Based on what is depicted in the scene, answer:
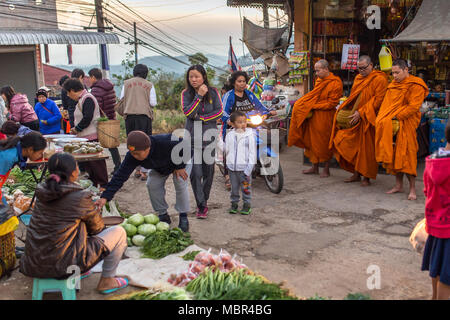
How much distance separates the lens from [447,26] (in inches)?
300

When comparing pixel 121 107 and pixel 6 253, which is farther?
pixel 121 107

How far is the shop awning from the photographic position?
24.8 ft

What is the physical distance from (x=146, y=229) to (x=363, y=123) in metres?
4.02

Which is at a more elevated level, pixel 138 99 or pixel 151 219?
pixel 138 99

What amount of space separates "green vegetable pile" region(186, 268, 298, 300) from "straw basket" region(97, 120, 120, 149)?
12.4 ft

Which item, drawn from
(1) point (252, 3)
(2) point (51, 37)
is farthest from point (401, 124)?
(2) point (51, 37)

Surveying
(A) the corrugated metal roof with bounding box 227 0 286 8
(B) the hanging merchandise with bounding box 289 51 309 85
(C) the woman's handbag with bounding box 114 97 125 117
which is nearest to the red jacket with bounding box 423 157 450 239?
(C) the woman's handbag with bounding box 114 97 125 117

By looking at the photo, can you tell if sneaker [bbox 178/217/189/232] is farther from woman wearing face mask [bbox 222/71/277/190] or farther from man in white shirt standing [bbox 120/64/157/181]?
man in white shirt standing [bbox 120/64/157/181]

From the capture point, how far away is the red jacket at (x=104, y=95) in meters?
7.89

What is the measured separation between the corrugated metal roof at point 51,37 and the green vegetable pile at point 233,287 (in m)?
14.2

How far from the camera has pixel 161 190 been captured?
546 centimetres

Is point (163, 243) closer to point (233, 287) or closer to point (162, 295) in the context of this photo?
point (162, 295)

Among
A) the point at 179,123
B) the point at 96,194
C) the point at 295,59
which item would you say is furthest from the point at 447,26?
the point at 179,123

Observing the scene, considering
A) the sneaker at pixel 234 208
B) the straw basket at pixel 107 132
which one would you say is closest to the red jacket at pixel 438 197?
the sneaker at pixel 234 208
